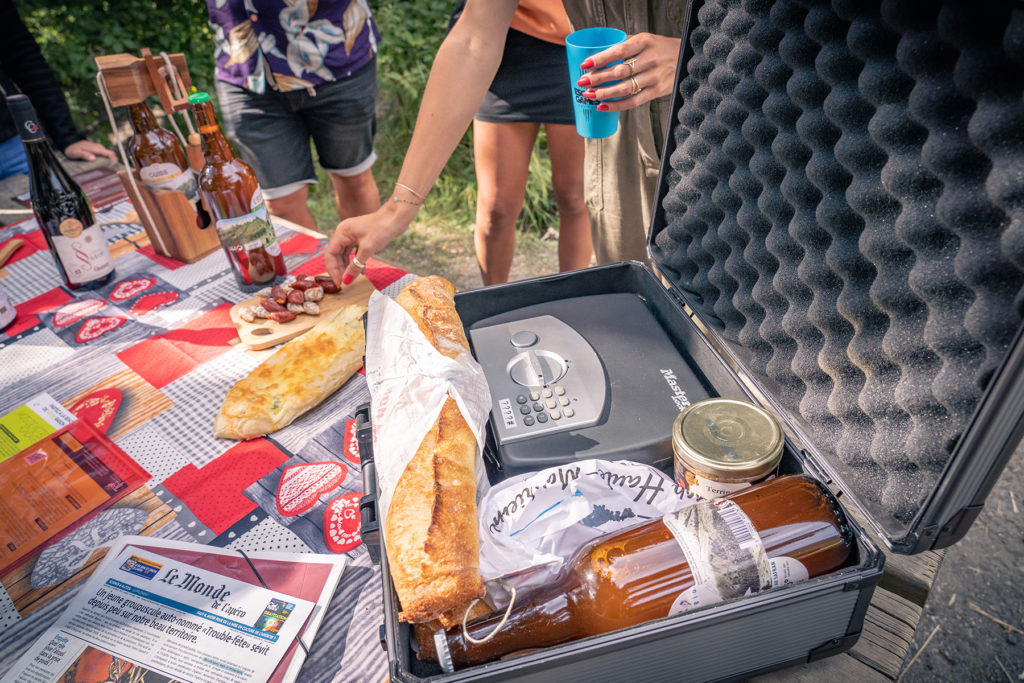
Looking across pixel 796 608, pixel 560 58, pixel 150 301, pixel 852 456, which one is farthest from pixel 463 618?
pixel 560 58

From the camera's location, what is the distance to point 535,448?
93 cm

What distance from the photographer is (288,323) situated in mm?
1479

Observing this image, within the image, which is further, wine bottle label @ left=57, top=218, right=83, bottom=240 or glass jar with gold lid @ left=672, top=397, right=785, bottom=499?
wine bottle label @ left=57, top=218, right=83, bottom=240

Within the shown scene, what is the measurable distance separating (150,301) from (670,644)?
5.18ft

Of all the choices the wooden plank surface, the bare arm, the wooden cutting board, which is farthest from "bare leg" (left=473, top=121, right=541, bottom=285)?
the wooden plank surface

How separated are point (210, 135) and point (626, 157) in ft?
3.75

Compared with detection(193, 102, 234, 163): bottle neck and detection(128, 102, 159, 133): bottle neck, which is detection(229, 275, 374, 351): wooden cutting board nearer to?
detection(193, 102, 234, 163): bottle neck

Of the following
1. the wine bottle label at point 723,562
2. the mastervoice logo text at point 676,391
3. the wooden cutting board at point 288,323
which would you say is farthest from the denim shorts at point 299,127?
the wine bottle label at point 723,562

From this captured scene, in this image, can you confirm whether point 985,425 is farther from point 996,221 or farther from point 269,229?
Result: point 269,229

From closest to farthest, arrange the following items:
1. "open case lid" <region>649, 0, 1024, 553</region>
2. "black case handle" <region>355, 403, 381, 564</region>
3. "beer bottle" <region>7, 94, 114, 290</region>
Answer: "open case lid" <region>649, 0, 1024, 553</region>, "black case handle" <region>355, 403, 381, 564</region>, "beer bottle" <region>7, 94, 114, 290</region>

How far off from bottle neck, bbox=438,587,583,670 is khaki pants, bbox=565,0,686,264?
3.52 feet

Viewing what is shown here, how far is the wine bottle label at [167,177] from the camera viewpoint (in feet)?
5.37

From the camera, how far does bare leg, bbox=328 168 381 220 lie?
277 centimetres

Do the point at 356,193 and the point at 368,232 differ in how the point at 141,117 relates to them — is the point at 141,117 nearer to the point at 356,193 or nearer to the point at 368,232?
the point at 368,232
